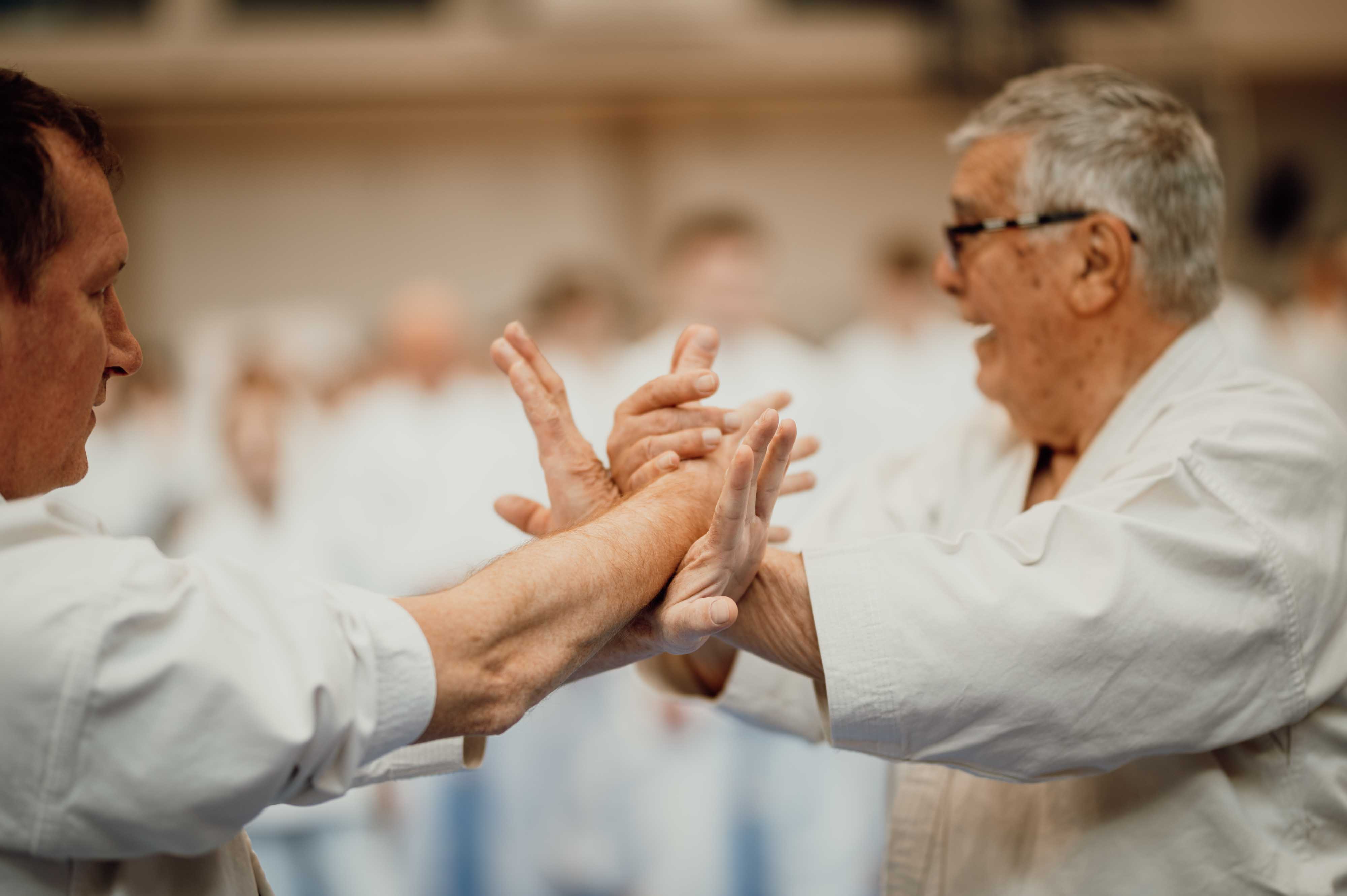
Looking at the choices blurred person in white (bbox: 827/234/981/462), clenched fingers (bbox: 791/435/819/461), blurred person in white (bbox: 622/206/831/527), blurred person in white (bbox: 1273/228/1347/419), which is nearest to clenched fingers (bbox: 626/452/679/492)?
clenched fingers (bbox: 791/435/819/461)

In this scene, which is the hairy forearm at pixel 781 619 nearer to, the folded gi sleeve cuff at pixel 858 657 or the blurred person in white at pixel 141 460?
the folded gi sleeve cuff at pixel 858 657

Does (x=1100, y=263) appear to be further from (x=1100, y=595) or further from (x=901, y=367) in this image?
(x=901, y=367)

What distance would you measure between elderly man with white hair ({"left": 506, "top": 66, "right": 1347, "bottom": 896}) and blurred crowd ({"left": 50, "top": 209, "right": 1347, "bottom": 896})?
31.3 inches

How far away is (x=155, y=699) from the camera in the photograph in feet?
2.73

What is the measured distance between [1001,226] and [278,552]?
264 centimetres

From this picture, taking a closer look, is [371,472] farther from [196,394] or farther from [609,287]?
[196,394]

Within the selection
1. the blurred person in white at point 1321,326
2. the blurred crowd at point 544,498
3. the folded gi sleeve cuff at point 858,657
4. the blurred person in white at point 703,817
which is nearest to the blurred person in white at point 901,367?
the blurred crowd at point 544,498

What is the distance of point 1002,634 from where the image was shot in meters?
1.16

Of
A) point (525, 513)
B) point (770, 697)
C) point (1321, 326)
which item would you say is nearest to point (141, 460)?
point (525, 513)

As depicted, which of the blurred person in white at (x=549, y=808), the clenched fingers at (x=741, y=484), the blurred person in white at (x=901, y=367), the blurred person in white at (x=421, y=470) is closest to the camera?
the clenched fingers at (x=741, y=484)

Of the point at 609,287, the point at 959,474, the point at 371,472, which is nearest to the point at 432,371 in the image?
the point at 371,472

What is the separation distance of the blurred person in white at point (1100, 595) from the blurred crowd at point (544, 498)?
31.2 inches

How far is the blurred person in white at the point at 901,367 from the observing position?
4414 millimetres

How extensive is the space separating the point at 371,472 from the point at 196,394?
3041 mm
